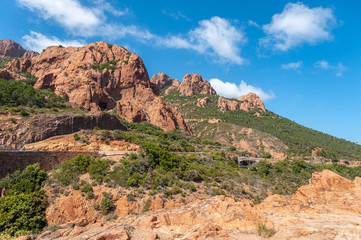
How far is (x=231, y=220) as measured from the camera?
322 inches

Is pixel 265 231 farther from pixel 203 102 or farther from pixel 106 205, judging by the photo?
pixel 203 102

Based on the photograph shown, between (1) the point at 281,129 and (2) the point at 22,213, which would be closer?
(2) the point at 22,213

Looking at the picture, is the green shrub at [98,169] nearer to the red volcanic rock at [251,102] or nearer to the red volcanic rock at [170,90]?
the red volcanic rock at [251,102]

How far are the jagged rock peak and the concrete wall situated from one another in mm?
125760

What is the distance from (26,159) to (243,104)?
10833cm

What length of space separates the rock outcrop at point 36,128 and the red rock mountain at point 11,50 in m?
119

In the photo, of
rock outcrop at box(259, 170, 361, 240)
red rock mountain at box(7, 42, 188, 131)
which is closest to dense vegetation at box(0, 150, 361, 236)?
rock outcrop at box(259, 170, 361, 240)

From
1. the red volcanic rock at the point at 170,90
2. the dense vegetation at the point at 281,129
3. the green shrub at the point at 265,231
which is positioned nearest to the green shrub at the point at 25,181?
the green shrub at the point at 265,231

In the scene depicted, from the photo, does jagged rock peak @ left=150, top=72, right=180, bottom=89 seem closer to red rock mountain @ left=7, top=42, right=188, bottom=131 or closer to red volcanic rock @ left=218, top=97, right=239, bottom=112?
red volcanic rock @ left=218, top=97, right=239, bottom=112

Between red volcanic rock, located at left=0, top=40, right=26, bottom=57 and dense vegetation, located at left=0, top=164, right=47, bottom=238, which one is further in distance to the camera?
red volcanic rock, located at left=0, top=40, right=26, bottom=57

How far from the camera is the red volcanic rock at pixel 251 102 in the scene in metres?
111

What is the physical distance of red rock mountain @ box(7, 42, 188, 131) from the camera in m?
48.4

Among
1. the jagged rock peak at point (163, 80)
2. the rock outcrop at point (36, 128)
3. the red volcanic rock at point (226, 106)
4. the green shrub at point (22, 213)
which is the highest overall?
the jagged rock peak at point (163, 80)

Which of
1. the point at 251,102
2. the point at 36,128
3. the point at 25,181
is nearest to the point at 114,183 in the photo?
the point at 25,181
